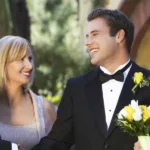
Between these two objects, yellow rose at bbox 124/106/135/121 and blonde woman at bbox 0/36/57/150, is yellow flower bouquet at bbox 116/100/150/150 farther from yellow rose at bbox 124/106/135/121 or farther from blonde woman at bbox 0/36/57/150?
blonde woman at bbox 0/36/57/150

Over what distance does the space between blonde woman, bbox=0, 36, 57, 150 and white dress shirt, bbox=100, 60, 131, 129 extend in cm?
80

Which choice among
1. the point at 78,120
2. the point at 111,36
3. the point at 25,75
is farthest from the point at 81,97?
the point at 25,75

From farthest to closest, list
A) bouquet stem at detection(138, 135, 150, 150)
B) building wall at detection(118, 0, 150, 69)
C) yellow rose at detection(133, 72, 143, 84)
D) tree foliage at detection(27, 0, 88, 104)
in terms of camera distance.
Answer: tree foliage at detection(27, 0, 88, 104)
building wall at detection(118, 0, 150, 69)
yellow rose at detection(133, 72, 143, 84)
bouquet stem at detection(138, 135, 150, 150)

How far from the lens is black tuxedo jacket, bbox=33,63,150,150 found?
3.78m

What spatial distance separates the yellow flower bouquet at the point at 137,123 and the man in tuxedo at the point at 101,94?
0.65 ft

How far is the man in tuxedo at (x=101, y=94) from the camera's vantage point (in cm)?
381

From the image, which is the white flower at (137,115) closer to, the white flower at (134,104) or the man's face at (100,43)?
the white flower at (134,104)

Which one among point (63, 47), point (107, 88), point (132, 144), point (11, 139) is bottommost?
point (63, 47)

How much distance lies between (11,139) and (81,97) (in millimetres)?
873

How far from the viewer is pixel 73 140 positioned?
13.2 ft

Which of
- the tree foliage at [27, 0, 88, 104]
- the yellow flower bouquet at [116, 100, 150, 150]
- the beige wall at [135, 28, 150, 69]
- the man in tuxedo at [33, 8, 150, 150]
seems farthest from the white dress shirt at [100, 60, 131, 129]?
the tree foliage at [27, 0, 88, 104]

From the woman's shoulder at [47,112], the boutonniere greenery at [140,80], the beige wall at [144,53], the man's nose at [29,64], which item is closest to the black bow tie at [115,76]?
the boutonniere greenery at [140,80]

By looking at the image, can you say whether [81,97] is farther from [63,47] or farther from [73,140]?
[63,47]

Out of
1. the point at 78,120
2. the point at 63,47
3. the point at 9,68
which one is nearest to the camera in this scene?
the point at 78,120
